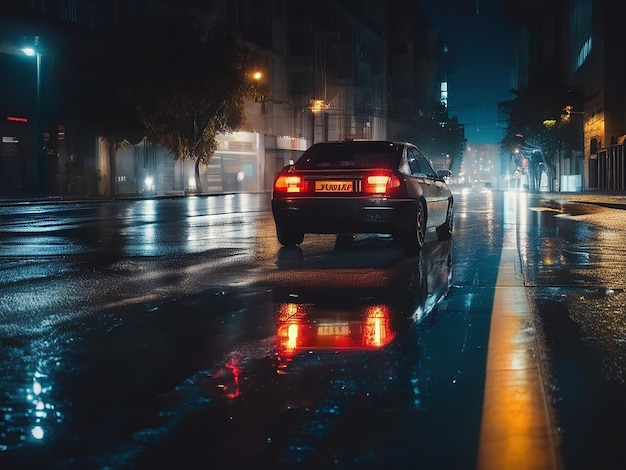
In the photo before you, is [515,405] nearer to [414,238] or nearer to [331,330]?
[331,330]

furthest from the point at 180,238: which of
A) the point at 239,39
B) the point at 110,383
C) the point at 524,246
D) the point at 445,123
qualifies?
the point at 445,123

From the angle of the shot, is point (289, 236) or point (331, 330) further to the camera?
point (289, 236)

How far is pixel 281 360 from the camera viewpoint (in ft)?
17.3

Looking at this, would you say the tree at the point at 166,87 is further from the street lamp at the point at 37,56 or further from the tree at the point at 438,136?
the tree at the point at 438,136

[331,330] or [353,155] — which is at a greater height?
[353,155]

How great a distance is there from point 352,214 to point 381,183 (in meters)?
0.56

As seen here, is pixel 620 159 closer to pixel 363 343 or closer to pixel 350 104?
pixel 350 104

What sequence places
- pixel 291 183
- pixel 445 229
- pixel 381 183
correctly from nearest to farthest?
pixel 381 183, pixel 291 183, pixel 445 229

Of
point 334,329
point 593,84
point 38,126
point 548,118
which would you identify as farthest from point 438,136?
point 334,329

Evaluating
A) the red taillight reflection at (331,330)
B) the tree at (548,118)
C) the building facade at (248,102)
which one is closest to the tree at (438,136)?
the building facade at (248,102)

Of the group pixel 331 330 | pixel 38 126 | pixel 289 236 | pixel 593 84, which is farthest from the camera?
pixel 593 84

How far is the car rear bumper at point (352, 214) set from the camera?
1196 cm

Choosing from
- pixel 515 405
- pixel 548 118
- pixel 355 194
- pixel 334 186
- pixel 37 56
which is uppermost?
pixel 37 56

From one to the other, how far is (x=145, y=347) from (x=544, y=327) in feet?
9.10
